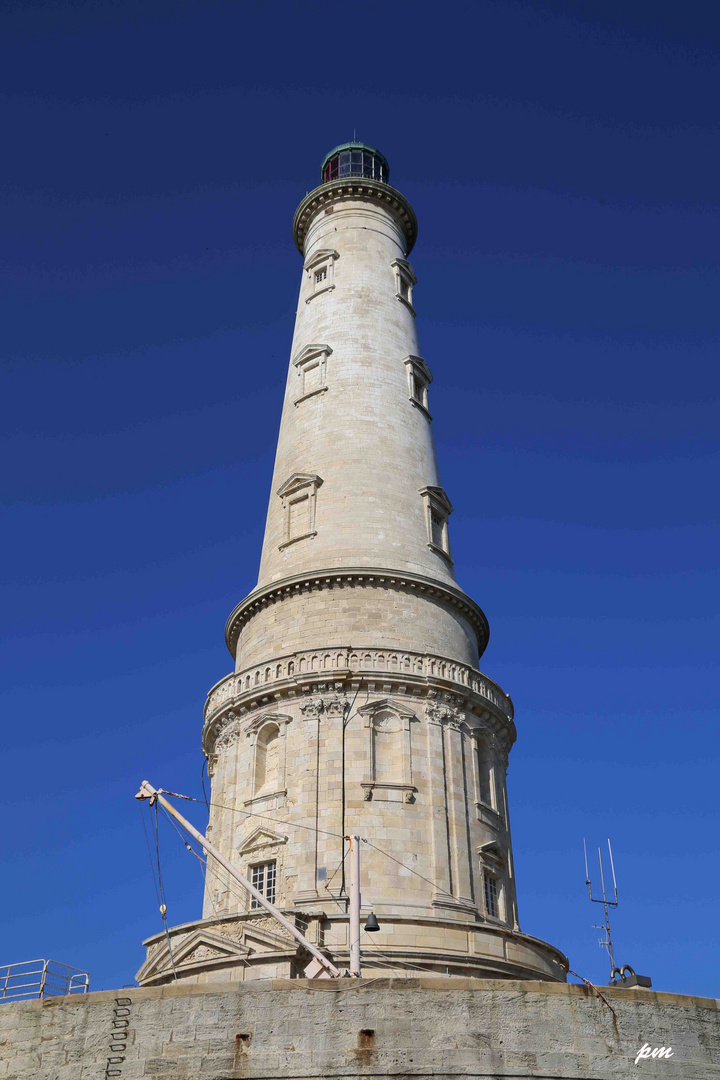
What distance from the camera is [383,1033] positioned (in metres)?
21.2

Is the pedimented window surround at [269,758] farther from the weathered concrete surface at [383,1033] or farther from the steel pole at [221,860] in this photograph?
the weathered concrete surface at [383,1033]

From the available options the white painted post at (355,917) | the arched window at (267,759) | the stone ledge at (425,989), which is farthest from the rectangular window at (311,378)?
the stone ledge at (425,989)

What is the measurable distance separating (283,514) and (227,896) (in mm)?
15287

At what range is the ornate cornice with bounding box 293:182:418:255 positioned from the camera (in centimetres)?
5250

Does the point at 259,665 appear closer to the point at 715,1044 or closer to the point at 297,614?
the point at 297,614

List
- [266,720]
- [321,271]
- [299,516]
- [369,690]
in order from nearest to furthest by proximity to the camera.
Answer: [369,690] < [266,720] < [299,516] < [321,271]

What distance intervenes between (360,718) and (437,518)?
11311 mm

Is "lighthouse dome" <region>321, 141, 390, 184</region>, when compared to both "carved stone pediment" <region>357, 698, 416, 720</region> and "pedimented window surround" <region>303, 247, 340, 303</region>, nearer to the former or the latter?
"pedimented window surround" <region>303, 247, 340, 303</region>

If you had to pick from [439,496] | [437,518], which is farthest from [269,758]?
[439,496]

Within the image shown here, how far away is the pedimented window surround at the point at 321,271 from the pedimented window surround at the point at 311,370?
3.85m

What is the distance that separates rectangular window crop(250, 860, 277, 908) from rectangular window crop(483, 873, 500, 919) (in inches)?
277

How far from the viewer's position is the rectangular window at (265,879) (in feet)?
107

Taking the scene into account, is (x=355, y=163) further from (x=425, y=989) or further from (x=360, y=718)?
(x=425, y=989)

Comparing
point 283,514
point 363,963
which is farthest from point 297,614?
point 363,963
